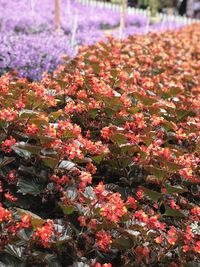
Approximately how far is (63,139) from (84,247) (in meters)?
0.56

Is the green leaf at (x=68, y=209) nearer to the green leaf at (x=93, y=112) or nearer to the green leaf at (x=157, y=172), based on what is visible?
the green leaf at (x=157, y=172)

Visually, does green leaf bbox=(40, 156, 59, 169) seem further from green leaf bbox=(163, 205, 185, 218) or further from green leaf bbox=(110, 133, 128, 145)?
green leaf bbox=(163, 205, 185, 218)

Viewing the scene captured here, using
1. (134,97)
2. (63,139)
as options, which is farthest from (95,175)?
(134,97)

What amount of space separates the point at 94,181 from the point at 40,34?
5.90 metres

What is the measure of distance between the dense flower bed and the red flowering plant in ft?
10.6

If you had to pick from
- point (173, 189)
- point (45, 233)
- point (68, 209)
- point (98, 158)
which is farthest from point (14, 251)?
point (173, 189)

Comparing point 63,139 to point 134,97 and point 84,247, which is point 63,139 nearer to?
point 84,247

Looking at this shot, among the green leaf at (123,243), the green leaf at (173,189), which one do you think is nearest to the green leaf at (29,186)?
the green leaf at (123,243)

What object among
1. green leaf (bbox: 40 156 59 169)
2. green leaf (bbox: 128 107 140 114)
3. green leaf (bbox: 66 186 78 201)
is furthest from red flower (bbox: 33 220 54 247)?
green leaf (bbox: 128 107 140 114)

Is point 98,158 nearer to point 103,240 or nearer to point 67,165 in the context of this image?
point 67,165

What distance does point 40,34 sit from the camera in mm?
8320

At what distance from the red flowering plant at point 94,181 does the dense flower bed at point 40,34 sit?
3.24 metres

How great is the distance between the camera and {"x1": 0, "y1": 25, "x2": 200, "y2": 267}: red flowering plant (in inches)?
83.0

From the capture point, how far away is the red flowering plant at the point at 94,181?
211 cm
